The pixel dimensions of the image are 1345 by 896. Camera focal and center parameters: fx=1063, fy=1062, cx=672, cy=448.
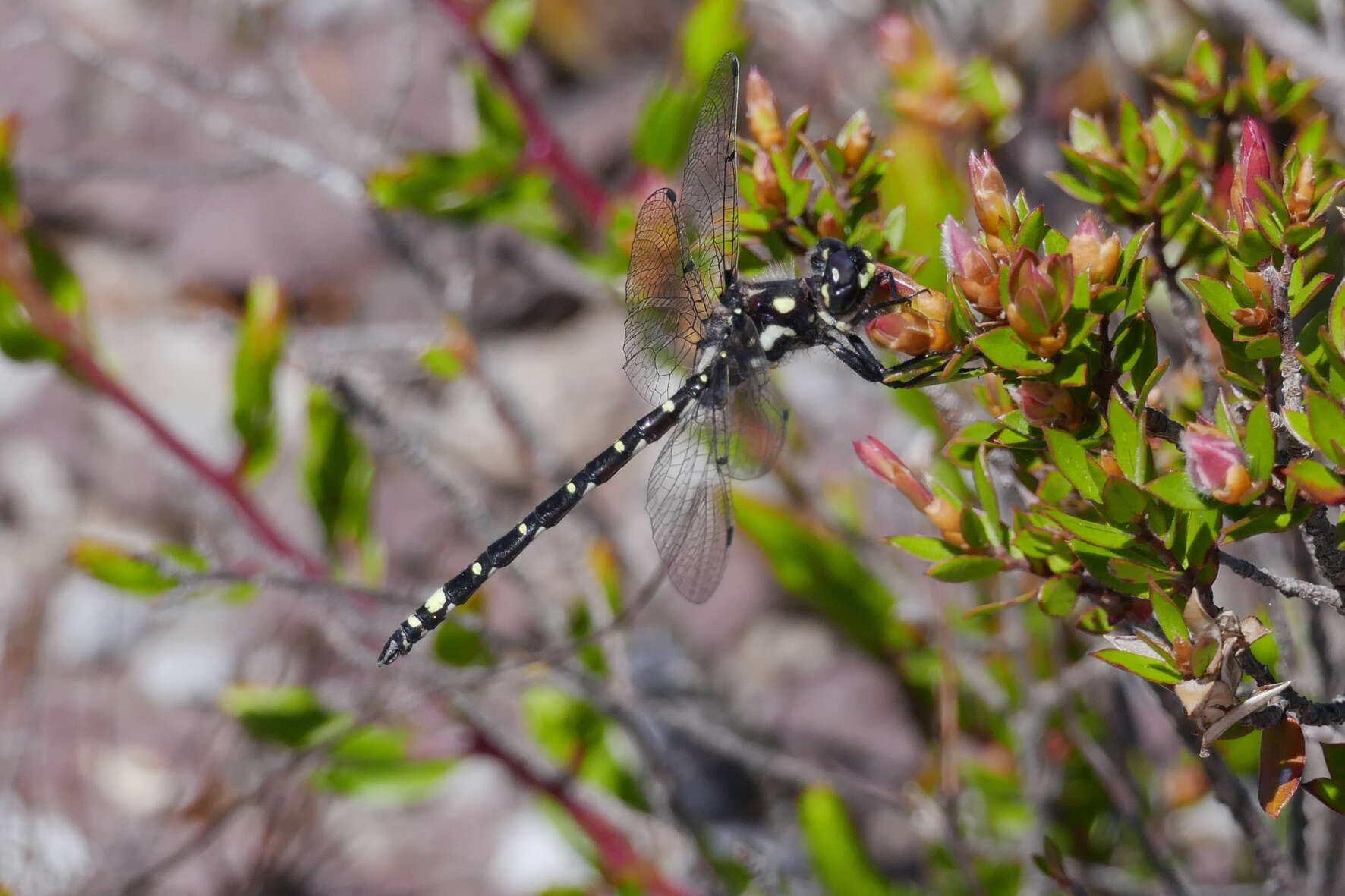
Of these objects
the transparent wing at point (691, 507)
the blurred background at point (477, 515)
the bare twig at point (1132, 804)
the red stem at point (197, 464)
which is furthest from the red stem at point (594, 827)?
the bare twig at point (1132, 804)

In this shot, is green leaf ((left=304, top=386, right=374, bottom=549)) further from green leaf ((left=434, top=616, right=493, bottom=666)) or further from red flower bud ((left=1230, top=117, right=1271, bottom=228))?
red flower bud ((left=1230, top=117, right=1271, bottom=228))

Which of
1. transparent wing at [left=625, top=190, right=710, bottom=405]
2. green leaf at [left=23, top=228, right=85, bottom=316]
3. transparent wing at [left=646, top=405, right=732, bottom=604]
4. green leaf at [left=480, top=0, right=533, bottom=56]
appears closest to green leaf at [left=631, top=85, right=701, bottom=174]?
green leaf at [left=480, top=0, right=533, bottom=56]

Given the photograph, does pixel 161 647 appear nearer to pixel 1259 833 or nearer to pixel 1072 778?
pixel 1072 778

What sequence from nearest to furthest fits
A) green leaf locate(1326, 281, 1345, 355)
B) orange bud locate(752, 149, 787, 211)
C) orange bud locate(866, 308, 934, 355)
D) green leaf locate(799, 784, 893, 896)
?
green leaf locate(1326, 281, 1345, 355), orange bud locate(866, 308, 934, 355), orange bud locate(752, 149, 787, 211), green leaf locate(799, 784, 893, 896)

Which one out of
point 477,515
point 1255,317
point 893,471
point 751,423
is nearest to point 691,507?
point 751,423

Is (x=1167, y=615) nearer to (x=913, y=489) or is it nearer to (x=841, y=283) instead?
(x=913, y=489)
